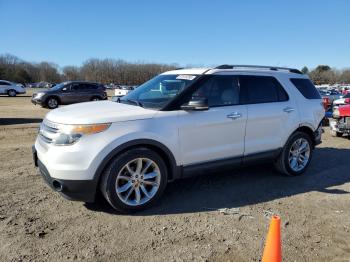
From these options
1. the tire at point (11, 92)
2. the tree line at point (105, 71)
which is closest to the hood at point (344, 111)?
the tire at point (11, 92)

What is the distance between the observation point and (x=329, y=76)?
10819cm

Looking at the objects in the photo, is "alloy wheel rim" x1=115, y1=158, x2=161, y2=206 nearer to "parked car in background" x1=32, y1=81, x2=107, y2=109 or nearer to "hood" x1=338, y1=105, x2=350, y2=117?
"hood" x1=338, y1=105, x2=350, y2=117

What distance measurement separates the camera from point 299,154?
6.23 meters

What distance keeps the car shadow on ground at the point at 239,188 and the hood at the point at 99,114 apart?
1.21 metres

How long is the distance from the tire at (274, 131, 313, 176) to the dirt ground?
0.16m

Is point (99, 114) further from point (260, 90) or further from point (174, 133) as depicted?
point (260, 90)

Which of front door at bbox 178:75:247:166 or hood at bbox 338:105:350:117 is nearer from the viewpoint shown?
front door at bbox 178:75:247:166

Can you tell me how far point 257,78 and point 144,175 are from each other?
8.36 ft

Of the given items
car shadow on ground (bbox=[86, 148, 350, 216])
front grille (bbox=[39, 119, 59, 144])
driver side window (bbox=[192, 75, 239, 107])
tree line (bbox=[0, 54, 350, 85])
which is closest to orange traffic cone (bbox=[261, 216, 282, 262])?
car shadow on ground (bbox=[86, 148, 350, 216])

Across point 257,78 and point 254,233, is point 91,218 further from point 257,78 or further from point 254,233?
point 257,78

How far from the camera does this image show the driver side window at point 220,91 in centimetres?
497

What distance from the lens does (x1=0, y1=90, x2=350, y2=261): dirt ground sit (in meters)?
3.50

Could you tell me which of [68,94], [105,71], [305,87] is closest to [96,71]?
[105,71]

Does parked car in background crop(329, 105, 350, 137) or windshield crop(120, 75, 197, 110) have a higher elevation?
windshield crop(120, 75, 197, 110)
